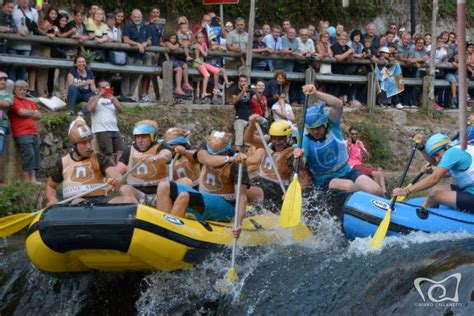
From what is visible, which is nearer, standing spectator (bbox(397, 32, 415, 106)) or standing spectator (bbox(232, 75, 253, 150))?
standing spectator (bbox(232, 75, 253, 150))

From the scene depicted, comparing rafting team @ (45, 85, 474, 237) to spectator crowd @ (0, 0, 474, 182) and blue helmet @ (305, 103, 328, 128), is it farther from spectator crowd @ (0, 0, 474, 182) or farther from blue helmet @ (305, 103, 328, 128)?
spectator crowd @ (0, 0, 474, 182)

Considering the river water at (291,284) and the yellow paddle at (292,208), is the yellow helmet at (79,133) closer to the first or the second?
the river water at (291,284)

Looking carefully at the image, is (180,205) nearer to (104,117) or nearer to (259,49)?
(104,117)

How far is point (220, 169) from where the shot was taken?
36.6 feet

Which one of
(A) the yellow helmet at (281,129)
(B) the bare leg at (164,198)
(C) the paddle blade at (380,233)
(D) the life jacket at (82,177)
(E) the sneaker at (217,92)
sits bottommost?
(C) the paddle blade at (380,233)

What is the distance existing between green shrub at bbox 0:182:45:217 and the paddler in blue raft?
17.8 ft

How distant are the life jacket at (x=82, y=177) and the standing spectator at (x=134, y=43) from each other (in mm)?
5129

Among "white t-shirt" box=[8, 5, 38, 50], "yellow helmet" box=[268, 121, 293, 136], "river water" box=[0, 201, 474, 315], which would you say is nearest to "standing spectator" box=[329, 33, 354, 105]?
"white t-shirt" box=[8, 5, 38, 50]

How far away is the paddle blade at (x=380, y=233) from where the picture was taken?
9977 millimetres

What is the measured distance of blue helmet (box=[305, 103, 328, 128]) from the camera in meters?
11.6

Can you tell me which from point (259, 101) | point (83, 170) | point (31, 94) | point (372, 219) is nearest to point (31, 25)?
point (31, 94)

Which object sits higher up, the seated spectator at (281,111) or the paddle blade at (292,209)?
the seated spectator at (281,111)

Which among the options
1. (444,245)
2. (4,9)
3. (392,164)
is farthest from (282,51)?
(444,245)

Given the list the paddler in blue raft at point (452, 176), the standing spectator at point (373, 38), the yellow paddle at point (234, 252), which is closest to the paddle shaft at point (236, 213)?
the yellow paddle at point (234, 252)
